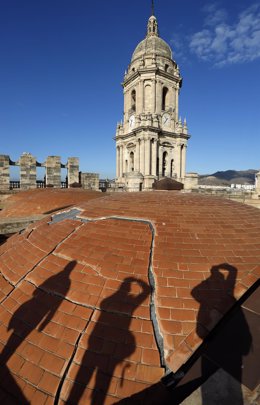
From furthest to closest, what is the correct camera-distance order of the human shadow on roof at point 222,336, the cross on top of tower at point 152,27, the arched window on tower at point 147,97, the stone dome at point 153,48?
the cross on top of tower at point 152,27 → the stone dome at point 153,48 → the arched window on tower at point 147,97 → the human shadow on roof at point 222,336

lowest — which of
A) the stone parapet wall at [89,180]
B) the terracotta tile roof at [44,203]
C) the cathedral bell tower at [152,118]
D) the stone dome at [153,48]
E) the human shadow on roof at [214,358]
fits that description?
the human shadow on roof at [214,358]

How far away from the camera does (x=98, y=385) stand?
6.37 ft

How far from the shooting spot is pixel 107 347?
2.15 meters

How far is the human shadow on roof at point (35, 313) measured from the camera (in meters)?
2.29

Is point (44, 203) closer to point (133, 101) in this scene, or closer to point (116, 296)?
point (116, 296)

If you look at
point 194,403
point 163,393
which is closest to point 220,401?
point 194,403

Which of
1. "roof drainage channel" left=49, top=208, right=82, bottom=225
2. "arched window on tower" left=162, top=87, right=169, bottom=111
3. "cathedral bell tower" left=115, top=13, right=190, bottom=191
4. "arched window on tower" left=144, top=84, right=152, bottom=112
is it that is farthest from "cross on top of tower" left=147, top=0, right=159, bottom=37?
"roof drainage channel" left=49, top=208, right=82, bottom=225

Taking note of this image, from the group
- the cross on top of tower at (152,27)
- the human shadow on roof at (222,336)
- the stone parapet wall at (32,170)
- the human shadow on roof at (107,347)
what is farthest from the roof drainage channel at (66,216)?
the cross on top of tower at (152,27)

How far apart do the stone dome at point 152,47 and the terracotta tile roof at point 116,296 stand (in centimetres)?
3406

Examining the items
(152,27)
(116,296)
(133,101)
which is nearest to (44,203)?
(116,296)

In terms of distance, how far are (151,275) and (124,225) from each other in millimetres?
1037

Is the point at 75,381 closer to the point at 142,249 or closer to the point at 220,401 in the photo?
the point at 220,401

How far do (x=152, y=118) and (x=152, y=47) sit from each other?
1126cm

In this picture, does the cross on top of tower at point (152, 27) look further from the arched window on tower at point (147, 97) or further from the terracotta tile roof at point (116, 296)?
the terracotta tile roof at point (116, 296)
